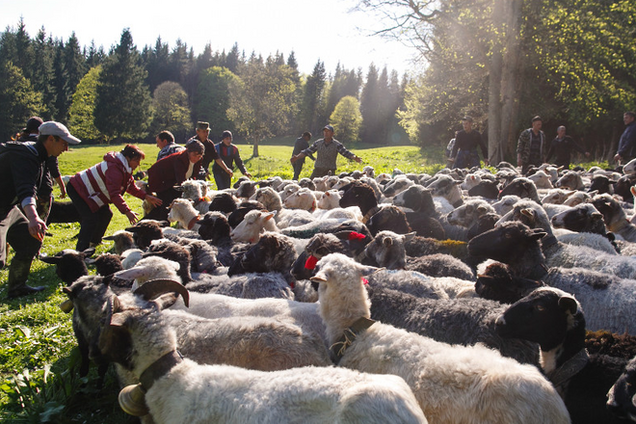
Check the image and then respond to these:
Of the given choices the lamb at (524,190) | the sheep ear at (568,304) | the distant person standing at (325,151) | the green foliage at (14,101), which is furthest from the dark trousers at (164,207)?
the green foliage at (14,101)

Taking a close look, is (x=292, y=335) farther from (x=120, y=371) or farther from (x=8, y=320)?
(x=8, y=320)

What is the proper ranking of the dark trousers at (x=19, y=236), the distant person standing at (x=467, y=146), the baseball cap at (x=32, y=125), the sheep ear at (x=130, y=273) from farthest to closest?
the distant person standing at (x=467, y=146) → the baseball cap at (x=32, y=125) → the dark trousers at (x=19, y=236) → the sheep ear at (x=130, y=273)

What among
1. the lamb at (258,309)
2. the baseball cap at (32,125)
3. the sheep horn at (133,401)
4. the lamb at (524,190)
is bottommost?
the sheep horn at (133,401)

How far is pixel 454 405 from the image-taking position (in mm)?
2443

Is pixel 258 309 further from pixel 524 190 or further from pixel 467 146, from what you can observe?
pixel 467 146

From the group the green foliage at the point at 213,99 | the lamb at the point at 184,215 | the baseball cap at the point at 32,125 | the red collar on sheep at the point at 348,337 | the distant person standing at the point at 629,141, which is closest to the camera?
the red collar on sheep at the point at 348,337

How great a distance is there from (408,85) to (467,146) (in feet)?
115

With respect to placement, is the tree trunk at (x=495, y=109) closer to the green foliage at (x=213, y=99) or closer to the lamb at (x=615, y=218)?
the lamb at (x=615, y=218)

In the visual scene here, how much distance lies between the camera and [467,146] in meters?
15.5

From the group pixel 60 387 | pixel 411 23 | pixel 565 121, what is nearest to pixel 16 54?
pixel 411 23

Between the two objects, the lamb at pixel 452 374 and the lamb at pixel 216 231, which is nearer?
the lamb at pixel 452 374

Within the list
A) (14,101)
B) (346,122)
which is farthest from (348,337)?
(346,122)

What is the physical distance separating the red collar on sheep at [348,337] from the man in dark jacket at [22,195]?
4265mm

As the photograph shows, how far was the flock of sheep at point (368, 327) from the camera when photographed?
233 centimetres
